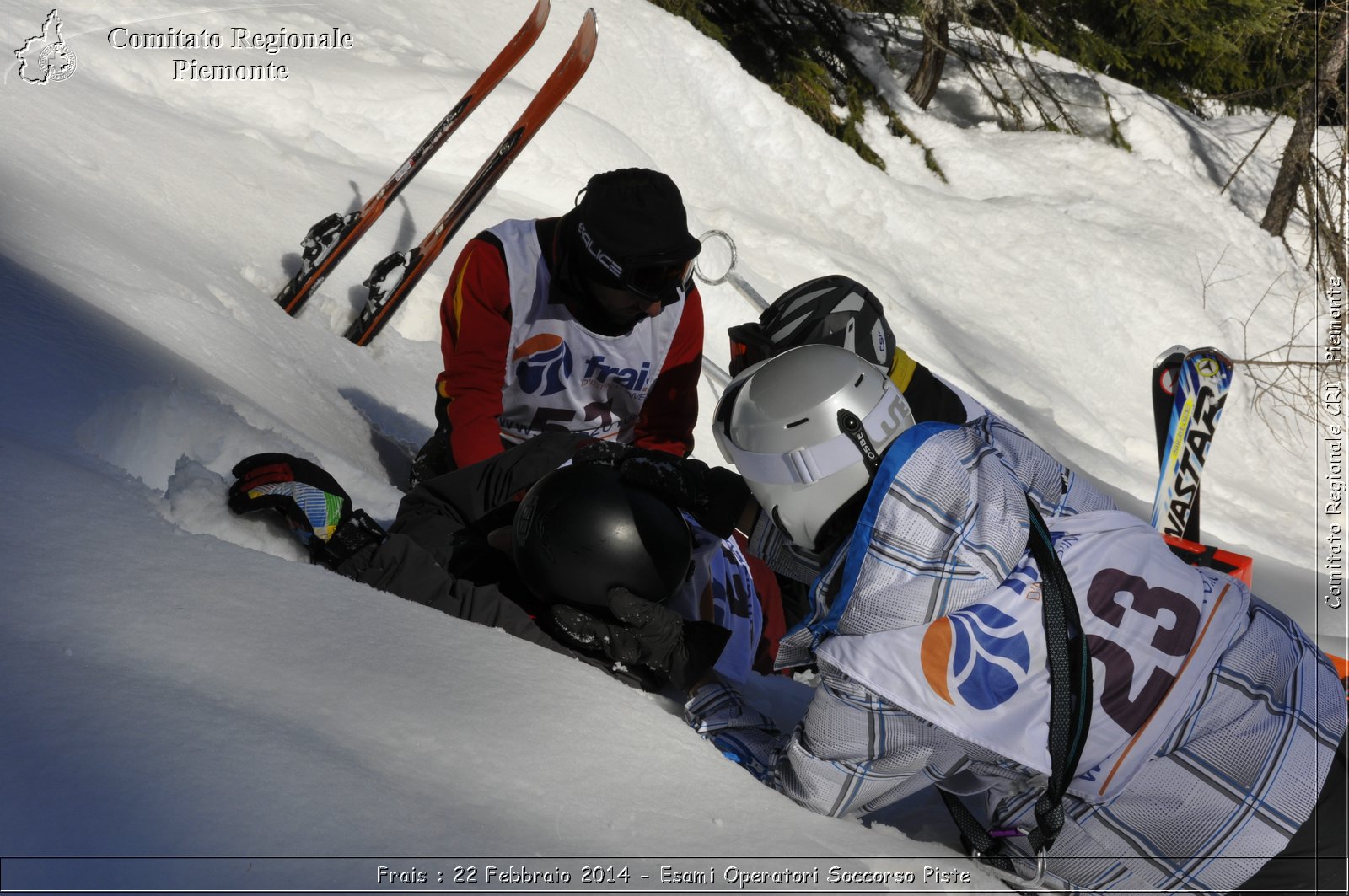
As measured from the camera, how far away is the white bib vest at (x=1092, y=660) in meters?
1.93

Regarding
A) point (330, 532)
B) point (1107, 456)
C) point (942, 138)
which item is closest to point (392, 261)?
point (330, 532)

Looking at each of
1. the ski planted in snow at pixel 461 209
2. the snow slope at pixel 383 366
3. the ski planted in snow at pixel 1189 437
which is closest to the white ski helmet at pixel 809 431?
the snow slope at pixel 383 366

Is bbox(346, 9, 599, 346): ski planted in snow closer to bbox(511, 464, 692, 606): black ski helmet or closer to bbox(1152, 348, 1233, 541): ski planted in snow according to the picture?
bbox(511, 464, 692, 606): black ski helmet

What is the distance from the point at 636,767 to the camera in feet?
6.33

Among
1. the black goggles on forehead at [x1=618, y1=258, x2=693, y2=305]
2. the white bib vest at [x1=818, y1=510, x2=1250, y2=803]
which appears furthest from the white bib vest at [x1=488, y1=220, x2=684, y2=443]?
the white bib vest at [x1=818, y1=510, x2=1250, y2=803]

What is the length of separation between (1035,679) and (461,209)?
13.0 feet

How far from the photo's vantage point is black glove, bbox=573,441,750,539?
2.95m

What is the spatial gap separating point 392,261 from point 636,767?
3.68m

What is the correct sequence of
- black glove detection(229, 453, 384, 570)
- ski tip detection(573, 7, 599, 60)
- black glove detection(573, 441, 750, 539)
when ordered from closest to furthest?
black glove detection(229, 453, 384, 570) → black glove detection(573, 441, 750, 539) → ski tip detection(573, 7, 599, 60)

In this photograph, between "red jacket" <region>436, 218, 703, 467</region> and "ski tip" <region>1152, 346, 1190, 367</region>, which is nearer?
"red jacket" <region>436, 218, 703, 467</region>

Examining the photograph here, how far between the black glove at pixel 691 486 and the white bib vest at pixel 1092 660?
3.18 ft

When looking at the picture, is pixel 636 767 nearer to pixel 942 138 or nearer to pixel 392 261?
pixel 392 261

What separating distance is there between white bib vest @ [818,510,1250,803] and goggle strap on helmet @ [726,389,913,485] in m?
0.29

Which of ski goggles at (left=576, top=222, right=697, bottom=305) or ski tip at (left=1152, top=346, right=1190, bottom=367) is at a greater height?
ski tip at (left=1152, top=346, right=1190, bottom=367)
